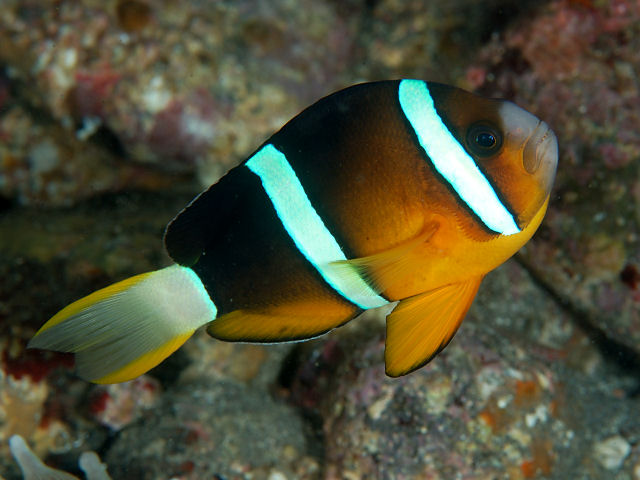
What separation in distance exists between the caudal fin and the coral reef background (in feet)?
3.84

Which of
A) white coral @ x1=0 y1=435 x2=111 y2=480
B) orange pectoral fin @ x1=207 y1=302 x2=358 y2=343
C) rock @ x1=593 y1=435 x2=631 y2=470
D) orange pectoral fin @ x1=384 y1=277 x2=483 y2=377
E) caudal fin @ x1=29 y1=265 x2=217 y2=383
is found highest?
caudal fin @ x1=29 y1=265 x2=217 y2=383

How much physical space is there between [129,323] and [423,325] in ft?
2.90

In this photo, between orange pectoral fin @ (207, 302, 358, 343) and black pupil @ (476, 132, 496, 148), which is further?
orange pectoral fin @ (207, 302, 358, 343)

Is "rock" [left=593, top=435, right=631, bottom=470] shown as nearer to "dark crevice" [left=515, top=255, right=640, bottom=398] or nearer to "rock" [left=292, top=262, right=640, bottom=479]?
"rock" [left=292, top=262, right=640, bottom=479]

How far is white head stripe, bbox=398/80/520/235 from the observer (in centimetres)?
149

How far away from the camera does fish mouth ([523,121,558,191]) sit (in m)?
1.47

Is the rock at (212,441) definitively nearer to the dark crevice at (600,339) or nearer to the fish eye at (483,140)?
the dark crevice at (600,339)

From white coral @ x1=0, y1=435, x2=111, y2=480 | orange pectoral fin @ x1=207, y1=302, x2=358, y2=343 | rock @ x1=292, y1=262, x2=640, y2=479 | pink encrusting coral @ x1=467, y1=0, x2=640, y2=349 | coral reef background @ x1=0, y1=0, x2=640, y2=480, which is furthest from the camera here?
pink encrusting coral @ x1=467, y1=0, x2=640, y2=349

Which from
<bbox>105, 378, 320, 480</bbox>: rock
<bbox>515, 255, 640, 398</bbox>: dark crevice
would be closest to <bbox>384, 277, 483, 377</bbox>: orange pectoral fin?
<bbox>105, 378, 320, 480</bbox>: rock

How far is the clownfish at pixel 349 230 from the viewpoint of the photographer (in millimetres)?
1492

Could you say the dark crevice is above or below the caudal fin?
below

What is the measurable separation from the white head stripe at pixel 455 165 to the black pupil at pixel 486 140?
0.05 metres

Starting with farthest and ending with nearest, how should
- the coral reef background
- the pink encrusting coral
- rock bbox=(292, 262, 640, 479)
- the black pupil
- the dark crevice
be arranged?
1. the dark crevice
2. the pink encrusting coral
3. the coral reef background
4. rock bbox=(292, 262, 640, 479)
5. the black pupil

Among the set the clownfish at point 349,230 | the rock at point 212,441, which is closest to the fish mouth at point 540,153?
the clownfish at point 349,230
